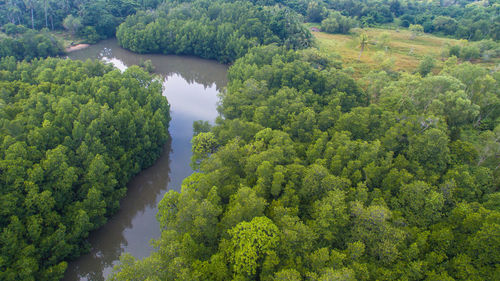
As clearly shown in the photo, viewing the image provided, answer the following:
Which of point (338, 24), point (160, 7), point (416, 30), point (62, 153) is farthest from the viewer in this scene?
point (338, 24)

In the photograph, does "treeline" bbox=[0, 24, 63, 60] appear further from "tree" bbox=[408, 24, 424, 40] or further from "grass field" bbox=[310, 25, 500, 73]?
"tree" bbox=[408, 24, 424, 40]

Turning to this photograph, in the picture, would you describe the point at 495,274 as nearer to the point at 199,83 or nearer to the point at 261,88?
the point at 261,88

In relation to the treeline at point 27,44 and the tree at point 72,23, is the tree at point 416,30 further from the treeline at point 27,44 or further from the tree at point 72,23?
the tree at point 72,23

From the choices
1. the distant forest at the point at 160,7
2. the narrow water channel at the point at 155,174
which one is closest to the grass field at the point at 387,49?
the distant forest at the point at 160,7

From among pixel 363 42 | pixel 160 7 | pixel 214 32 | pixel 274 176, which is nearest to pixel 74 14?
pixel 160 7

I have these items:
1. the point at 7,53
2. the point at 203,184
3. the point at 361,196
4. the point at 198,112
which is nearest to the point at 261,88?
the point at 198,112

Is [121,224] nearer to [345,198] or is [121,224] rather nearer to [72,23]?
[345,198]
